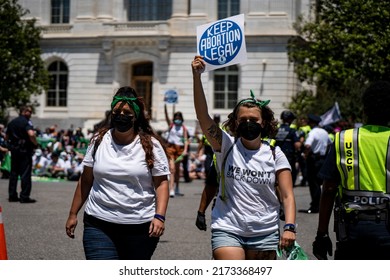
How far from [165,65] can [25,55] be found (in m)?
9.13

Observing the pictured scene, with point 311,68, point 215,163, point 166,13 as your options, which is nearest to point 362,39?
point 311,68

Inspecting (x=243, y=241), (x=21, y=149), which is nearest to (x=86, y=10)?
(x=21, y=149)

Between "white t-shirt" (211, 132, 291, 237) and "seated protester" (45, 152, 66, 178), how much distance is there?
65.7 ft

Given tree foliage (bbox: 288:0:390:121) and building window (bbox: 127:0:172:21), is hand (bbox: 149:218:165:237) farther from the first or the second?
building window (bbox: 127:0:172:21)

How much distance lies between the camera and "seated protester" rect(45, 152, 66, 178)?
25.0 m

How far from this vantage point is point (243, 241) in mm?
5367

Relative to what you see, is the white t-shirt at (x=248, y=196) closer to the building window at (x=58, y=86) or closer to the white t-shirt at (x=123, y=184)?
the white t-shirt at (x=123, y=184)

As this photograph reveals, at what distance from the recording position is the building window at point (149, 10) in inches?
1774

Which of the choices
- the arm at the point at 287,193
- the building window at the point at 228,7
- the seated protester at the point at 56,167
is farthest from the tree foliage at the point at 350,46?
the arm at the point at 287,193

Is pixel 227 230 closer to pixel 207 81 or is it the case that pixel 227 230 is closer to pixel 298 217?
pixel 298 217

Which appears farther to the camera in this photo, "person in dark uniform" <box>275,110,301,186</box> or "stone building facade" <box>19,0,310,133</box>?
"stone building facade" <box>19,0,310,133</box>

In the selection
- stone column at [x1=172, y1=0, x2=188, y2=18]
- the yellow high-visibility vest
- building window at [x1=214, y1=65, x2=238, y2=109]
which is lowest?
the yellow high-visibility vest

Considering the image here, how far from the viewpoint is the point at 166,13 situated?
1774 inches

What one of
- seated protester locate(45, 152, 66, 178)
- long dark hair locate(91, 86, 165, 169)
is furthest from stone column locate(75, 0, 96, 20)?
long dark hair locate(91, 86, 165, 169)
